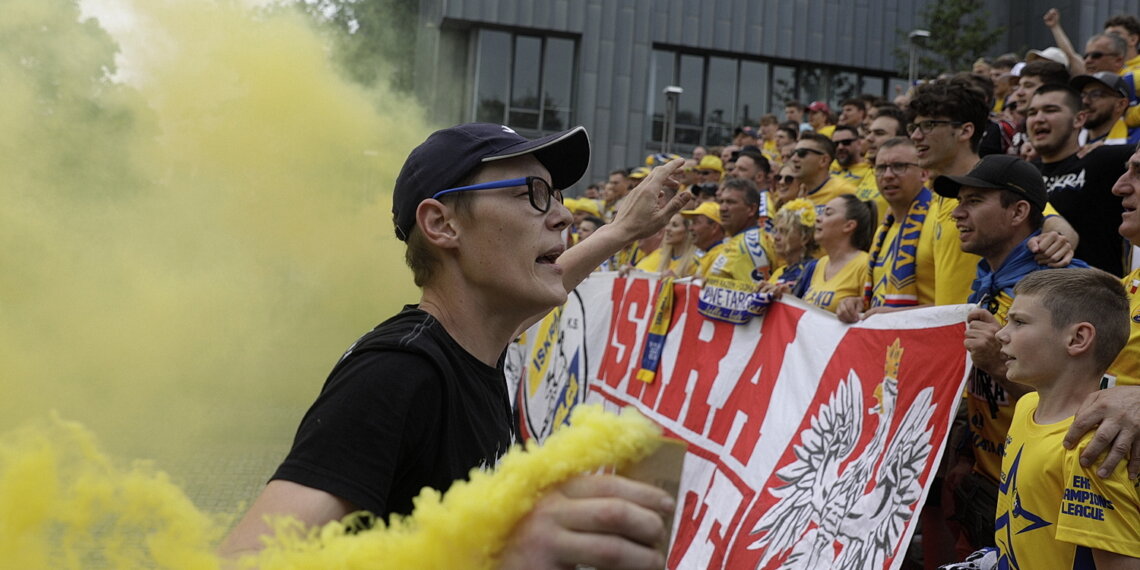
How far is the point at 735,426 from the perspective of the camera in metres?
5.48

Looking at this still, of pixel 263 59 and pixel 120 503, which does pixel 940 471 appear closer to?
pixel 263 59

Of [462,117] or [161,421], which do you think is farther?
[462,117]

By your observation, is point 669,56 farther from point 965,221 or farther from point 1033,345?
point 1033,345

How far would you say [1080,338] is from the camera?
10.5 feet

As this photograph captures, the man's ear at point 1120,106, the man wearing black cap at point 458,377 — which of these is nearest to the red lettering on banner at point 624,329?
the man's ear at point 1120,106

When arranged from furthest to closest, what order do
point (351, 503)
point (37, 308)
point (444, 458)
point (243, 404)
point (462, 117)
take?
point (462, 117) → point (243, 404) → point (37, 308) → point (444, 458) → point (351, 503)

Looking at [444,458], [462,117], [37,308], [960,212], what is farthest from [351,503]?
[462,117]

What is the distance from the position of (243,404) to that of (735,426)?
317 centimetres

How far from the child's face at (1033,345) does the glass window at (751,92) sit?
25.0m

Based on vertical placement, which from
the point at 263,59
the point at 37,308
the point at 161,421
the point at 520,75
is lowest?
the point at 161,421

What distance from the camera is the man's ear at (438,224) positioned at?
210 centimetres

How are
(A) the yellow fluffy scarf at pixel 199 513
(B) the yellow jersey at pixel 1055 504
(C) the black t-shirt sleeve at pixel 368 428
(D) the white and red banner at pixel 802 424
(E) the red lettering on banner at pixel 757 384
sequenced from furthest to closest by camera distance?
(E) the red lettering on banner at pixel 757 384 → (D) the white and red banner at pixel 802 424 → (B) the yellow jersey at pixel 1055 504 → (C) the black t-shirt sleeve at pixel 368 428 → (A) the yellow fluffy scarf at pixel 199 513

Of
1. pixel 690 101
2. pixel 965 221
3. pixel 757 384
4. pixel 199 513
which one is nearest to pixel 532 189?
pixel 199 513

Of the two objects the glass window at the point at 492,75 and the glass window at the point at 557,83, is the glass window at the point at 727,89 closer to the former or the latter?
the glass window at the point at 557,83
